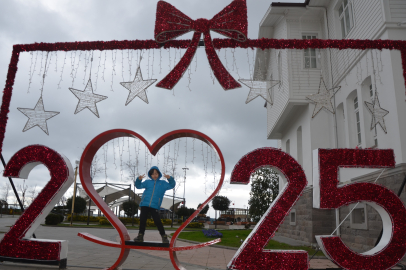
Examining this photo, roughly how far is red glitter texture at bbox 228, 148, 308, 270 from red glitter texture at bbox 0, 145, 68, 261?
10.8 feet

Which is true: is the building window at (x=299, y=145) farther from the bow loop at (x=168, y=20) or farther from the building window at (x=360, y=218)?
the bow loop at (x=168, y=20)

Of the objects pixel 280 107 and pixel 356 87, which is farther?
pixel 280 107

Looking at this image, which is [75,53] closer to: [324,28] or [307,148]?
[307,148]

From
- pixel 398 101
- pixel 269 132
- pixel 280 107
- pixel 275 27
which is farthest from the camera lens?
pixel 269 132

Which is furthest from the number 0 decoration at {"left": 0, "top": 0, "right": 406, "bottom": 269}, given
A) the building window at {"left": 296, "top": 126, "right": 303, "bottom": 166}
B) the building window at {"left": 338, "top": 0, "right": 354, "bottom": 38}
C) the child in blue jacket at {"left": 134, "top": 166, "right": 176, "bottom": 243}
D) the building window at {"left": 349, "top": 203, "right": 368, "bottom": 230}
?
the building window at {"left": 296, "top": 126, "right": 303, "bottom": 166}

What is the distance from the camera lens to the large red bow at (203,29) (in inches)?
250

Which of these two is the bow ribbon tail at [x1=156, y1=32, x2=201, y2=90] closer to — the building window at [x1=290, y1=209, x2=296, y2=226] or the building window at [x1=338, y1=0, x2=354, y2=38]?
the building window at [x1=338, y1=0, x2=354, y2=38]

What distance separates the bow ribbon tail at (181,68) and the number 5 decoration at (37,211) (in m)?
2.48

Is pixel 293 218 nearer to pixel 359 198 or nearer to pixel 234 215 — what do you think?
pixel 359 198

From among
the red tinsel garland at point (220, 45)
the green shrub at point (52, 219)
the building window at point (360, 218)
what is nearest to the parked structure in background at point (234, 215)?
the green shrub at point (52, 219)

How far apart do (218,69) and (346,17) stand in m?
7.88

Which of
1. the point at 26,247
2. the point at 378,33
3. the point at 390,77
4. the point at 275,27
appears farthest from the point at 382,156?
the point at 275,27

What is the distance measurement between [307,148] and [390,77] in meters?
5.18

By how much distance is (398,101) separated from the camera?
311 inches
